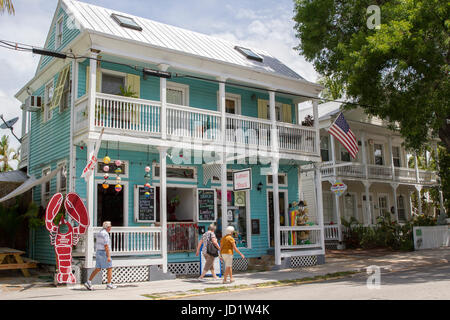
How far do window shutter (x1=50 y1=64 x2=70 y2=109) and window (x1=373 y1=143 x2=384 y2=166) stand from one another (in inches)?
774

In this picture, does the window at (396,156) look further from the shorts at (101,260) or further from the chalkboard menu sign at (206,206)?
the shorts at (101,260)

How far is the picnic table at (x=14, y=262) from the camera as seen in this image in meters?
13.3

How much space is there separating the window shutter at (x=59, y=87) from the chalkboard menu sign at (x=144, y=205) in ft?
13.0

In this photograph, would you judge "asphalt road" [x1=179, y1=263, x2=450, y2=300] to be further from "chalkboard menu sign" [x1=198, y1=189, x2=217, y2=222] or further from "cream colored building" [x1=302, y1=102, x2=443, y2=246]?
"cream colored building" [x1=302, y1=102, x2=443, y2=246]

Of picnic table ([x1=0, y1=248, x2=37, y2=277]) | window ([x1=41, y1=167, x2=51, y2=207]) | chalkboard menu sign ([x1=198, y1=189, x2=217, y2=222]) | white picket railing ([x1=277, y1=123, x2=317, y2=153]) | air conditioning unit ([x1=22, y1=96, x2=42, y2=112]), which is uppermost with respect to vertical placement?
air conditioning unit ([x1=22, y1=96, x2=42, y2=112])

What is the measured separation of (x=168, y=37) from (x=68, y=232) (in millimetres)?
8036

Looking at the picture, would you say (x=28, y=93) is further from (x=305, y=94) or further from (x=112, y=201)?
(x=305, y=94)

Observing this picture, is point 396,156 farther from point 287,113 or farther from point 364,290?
point 364,290

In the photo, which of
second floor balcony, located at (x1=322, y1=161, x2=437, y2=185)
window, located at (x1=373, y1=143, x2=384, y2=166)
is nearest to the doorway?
second floor balcony, located at (x1=322, y1=161, x2=437, y2=185)

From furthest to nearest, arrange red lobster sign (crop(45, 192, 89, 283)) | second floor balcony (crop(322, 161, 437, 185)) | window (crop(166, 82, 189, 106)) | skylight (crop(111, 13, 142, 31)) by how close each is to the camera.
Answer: second floor balcony (crop(322, 161, 437, 185))
window (crop(166, 82, 189, 106))
skylight (crop(111, 13, 142, 31))
red lobster sign (crop(45, 192, 89, 283))

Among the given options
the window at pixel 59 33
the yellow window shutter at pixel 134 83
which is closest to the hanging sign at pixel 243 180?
the yellow window shutter at pixel 134 83

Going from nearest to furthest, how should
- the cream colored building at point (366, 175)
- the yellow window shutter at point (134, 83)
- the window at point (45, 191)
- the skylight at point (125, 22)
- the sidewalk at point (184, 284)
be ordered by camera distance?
the sidewalk at point (184, 284) → the yellow window shutter at point (134, 83) → the skylight at point (125, 22) → the window at point (45, 191) → the cream colored building at point (366, 175)

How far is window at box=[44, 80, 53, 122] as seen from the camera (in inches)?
645

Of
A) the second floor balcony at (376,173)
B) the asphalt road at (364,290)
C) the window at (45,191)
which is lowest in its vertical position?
the asphalt road at (364,290)
